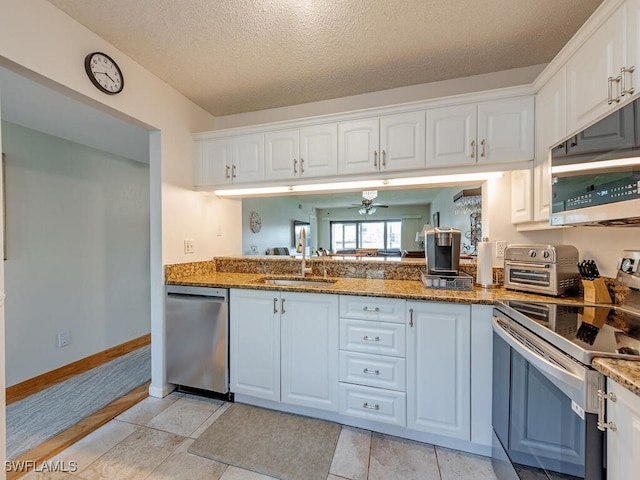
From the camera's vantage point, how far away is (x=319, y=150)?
2133mm

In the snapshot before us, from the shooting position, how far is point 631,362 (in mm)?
780

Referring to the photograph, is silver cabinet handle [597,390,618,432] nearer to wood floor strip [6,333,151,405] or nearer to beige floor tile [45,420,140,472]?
beige floor tile [45,420,140,472]

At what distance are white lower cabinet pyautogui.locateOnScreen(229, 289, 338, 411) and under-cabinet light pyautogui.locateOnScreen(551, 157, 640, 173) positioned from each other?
137 centimetres

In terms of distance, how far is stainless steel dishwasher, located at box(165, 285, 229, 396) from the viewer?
2039 mm

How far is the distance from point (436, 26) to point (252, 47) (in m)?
1.15

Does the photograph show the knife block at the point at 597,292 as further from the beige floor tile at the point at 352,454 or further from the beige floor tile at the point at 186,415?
the beige floor tile at the point at 186,415

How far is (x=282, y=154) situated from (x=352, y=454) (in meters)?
2.09

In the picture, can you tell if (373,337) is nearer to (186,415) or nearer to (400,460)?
(400,460)

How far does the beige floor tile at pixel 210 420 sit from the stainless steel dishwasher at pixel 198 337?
3.4 inches

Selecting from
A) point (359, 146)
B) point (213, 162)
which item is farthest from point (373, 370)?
point (213, 162)

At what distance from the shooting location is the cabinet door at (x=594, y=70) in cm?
112

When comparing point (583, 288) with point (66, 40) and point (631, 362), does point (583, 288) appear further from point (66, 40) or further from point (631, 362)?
point (66, 40)

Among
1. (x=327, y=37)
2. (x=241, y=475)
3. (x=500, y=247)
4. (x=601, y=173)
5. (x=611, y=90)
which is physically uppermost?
(x=327, y=37)

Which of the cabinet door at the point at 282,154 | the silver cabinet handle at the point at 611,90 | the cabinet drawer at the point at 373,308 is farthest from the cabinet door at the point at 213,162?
the silver cabinet handle at the point at 611,90
